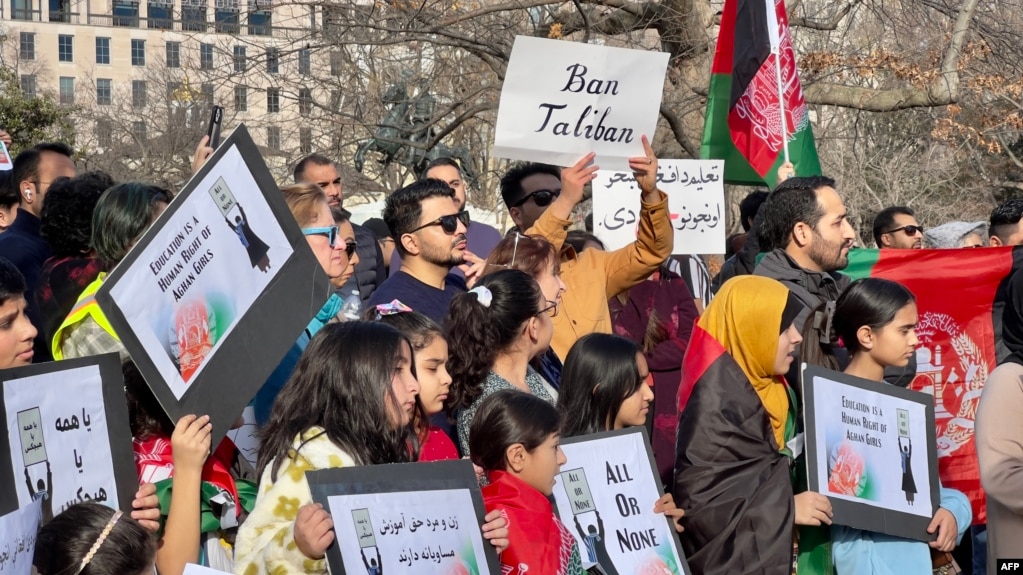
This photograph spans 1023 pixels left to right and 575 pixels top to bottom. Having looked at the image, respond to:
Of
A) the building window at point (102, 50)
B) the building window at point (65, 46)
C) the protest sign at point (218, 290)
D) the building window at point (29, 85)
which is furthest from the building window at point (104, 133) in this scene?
the building window at point (65, 46)

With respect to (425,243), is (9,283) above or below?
above

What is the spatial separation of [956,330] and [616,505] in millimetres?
3090

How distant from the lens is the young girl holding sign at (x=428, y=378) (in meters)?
4.30

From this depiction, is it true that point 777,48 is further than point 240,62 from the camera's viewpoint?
No

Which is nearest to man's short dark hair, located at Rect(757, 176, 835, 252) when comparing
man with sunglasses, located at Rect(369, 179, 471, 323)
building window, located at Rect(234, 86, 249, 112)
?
man with sunglasses, located at Rect(369, 179, 471, 323)

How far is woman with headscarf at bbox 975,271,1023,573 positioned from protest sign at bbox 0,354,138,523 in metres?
2.94

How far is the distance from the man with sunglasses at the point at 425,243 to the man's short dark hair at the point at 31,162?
1.94m

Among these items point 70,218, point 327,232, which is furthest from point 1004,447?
point 70,218

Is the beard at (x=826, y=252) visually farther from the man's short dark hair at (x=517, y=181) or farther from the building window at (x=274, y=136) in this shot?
the building window at (x=274, y=136)

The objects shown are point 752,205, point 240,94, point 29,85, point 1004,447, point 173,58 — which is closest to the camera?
point 1004,447

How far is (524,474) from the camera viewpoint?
4.29 m

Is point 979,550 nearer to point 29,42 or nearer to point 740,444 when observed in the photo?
point 740,444

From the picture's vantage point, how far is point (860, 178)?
28.5 meters

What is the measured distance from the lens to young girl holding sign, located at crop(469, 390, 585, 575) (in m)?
4.11
